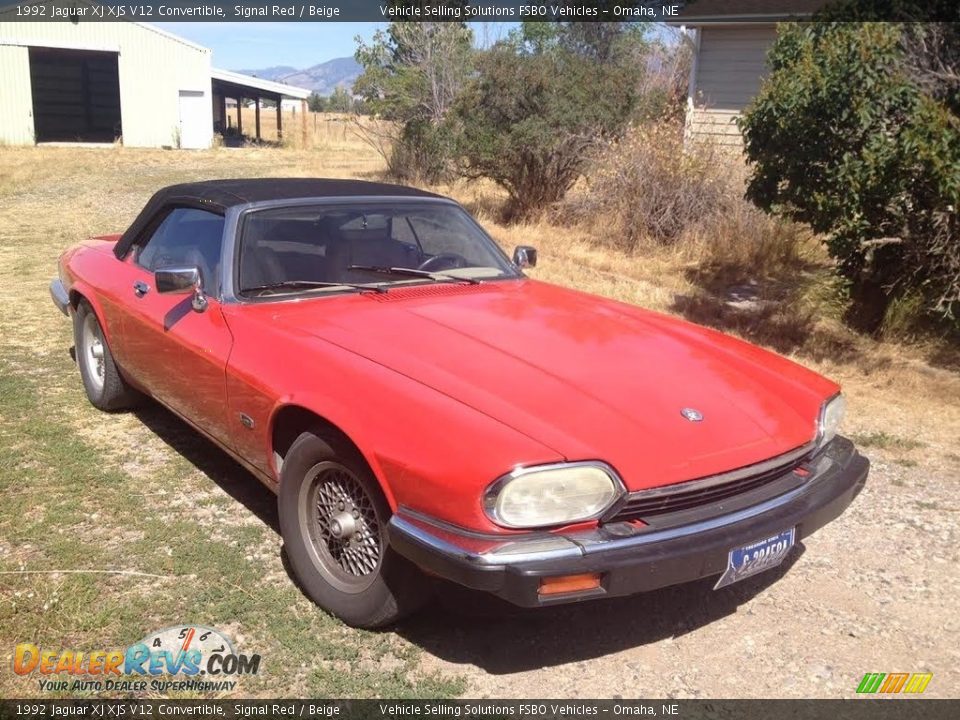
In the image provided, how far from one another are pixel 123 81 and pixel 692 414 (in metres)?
29.7

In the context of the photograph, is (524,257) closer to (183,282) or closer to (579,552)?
(183,282)

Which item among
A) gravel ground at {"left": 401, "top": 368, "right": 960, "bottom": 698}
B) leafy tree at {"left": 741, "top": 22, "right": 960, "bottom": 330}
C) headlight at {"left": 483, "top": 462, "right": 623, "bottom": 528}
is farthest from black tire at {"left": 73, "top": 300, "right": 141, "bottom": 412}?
leafy tree at {"left": 741, "top": 22, "right": 960, "bottom": 330}

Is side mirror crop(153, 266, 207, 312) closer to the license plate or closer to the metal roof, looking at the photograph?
the license plate

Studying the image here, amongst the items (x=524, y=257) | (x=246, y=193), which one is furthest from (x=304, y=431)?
(x=524, y=257)

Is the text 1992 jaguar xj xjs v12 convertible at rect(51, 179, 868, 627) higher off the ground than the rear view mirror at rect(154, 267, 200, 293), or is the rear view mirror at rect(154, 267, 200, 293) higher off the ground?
the rear view mirror at rect(154, 267, 200, 293)

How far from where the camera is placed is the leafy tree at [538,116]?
13664 mm

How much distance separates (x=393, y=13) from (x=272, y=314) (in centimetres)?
2145

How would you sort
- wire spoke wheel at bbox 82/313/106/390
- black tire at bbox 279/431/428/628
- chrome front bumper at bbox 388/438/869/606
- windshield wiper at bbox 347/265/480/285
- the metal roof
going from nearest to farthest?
chrome front bumper at bbox 388/438/869/606 → black tire at bbox 279/431/428/628 → windshield wiper at bbox 347/265/480/285 → wire spoke wheel at bbox 82/313/106/390 → the metal roof

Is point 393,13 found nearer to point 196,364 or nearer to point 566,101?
point 566,101

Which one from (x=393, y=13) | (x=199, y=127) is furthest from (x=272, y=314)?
(x=199, y=127)

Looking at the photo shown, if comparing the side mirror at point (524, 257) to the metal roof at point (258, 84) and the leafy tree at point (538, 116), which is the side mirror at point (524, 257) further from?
the metal roof at point (258, 84)

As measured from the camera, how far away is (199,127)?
29547mm

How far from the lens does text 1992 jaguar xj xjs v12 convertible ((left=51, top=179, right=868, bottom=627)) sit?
2.61 metres

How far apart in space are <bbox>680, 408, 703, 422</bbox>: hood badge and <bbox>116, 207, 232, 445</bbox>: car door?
1869 mm
